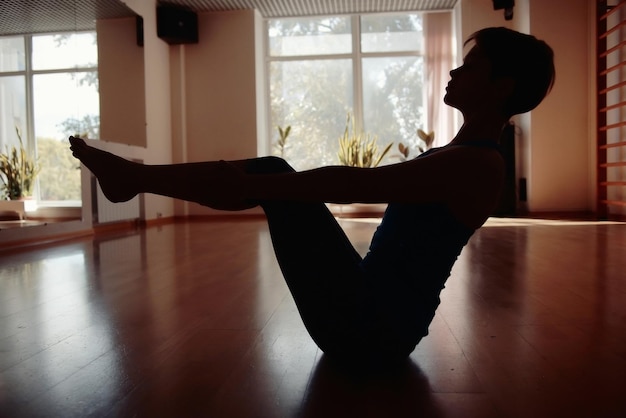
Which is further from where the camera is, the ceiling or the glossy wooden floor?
the ceiling

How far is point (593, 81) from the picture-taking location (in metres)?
6.65

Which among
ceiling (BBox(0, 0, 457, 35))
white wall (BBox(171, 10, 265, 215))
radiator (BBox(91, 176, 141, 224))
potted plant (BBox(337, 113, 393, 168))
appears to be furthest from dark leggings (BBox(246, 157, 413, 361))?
white wall (BBox(171, 10, 265, 215))

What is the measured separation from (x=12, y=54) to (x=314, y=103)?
4.38 meters

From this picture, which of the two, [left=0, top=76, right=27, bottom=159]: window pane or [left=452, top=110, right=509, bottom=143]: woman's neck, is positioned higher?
[left=0, top=76, right=27, bottom=159]: window pane

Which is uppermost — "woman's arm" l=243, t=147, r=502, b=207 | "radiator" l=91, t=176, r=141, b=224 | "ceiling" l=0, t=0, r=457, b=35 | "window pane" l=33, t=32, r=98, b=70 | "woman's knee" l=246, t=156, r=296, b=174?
"ceiling" l=0, t=0, r=457, b=35

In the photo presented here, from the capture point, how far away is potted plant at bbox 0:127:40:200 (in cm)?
422

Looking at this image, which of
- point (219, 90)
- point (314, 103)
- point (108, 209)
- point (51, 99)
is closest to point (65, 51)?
point (51, 99)

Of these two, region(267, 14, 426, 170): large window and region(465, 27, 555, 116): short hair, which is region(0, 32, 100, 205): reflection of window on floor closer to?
region(267, 14, 426, 170): large window

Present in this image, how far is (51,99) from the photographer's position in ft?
16.1

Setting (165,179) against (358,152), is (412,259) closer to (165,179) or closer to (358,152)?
(165,179)

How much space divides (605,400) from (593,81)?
660cm

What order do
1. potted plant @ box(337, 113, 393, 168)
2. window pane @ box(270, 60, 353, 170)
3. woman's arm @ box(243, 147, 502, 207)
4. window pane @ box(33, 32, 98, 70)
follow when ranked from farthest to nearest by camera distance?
1. window pane @ box(270, 60, 353, 170)
2. potted plant @ box(337, 113, 393, 168)
3. window pane @ box(33, 32, 98, 70)
4. woman's arm @ box(243, 147, 502, 207)

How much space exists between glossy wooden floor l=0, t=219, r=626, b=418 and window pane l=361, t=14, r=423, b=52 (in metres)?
5.57

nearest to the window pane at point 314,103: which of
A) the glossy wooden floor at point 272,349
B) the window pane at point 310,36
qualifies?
the window pane at point 310,36
